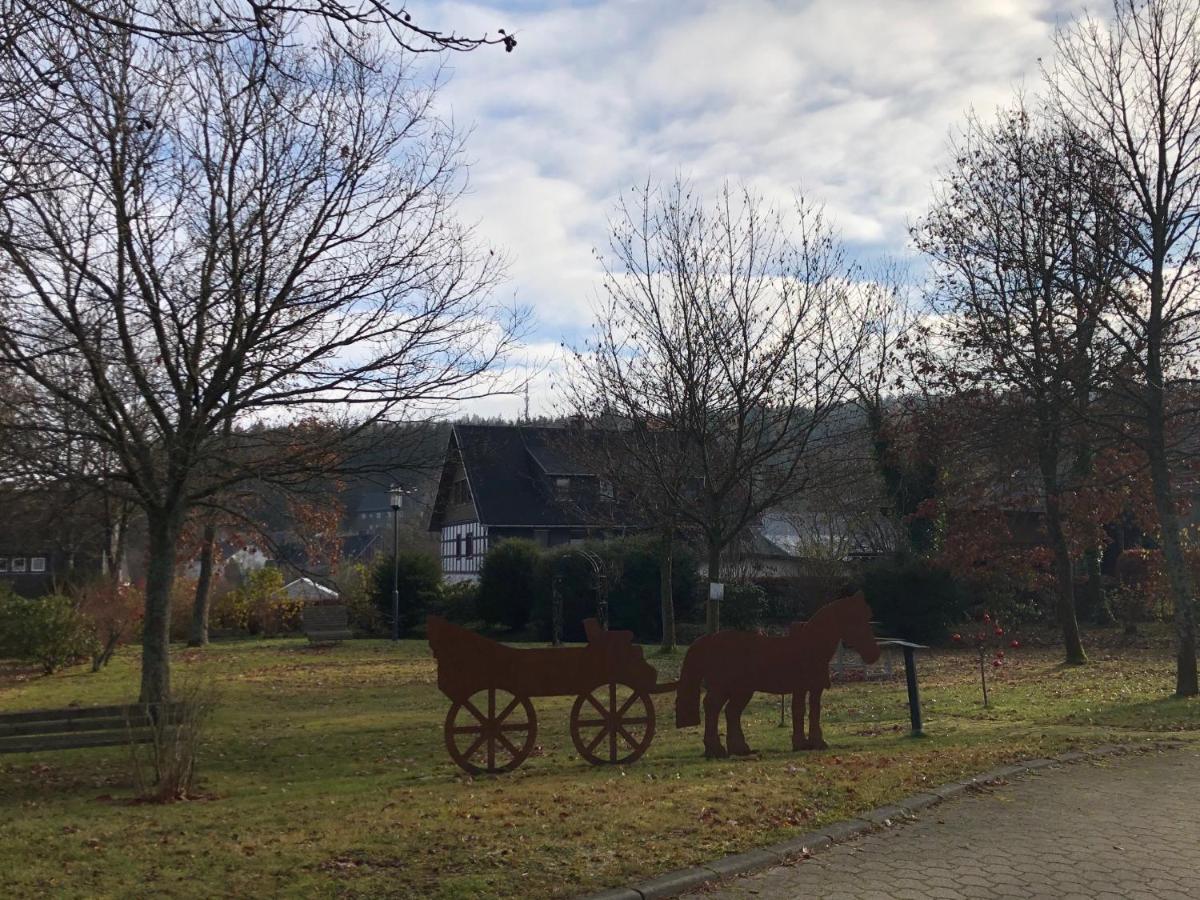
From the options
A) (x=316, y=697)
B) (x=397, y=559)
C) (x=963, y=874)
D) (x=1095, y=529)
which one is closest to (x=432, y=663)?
(x=316, y=697)

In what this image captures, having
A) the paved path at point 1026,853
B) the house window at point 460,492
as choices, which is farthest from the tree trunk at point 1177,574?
the house window at point 460,492

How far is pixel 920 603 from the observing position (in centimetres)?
2786

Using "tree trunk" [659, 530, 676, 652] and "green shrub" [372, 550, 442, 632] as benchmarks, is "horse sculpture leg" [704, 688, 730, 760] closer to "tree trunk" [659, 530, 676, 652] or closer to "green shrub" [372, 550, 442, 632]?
"tree trunk" [659, 530, 676, 652]

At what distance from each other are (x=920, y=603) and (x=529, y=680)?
795 inches

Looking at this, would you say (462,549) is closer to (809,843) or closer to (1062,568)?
(1062,568)

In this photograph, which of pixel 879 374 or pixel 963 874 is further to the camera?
pixel 879 374

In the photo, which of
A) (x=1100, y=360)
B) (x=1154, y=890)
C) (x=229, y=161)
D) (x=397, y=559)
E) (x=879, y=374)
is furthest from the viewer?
(x=397, y=559)

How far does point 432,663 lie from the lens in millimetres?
23000

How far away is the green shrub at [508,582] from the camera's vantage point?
3278 centimetres

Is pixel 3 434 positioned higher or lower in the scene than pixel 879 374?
lower

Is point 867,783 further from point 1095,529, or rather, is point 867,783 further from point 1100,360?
point 1095,529

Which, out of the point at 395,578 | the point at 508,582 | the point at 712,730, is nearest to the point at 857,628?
the point at 712,730

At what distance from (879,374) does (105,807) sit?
526 inches

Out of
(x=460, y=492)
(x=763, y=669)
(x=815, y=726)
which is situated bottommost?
(x=815, y=726)
